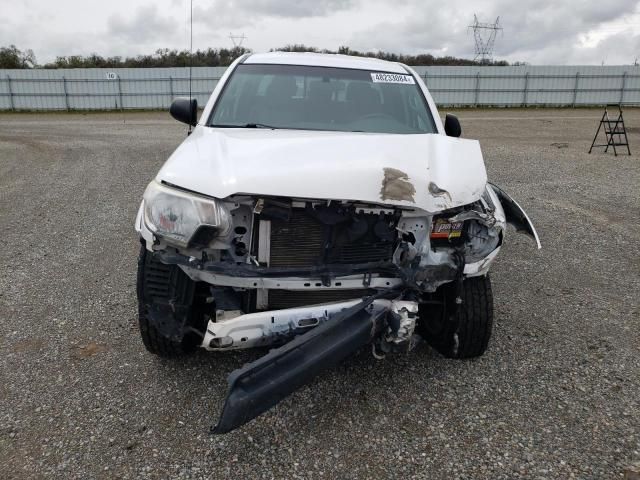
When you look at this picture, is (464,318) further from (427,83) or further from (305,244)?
(427,83)

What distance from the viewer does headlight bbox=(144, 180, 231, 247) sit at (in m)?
2.37

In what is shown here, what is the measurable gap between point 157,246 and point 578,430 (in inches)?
89.6

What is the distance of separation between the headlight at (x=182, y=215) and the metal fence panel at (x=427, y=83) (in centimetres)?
2275

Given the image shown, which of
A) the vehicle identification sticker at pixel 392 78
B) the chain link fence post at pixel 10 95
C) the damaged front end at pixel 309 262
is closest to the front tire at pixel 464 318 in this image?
the damaged front end at pixel 309 262


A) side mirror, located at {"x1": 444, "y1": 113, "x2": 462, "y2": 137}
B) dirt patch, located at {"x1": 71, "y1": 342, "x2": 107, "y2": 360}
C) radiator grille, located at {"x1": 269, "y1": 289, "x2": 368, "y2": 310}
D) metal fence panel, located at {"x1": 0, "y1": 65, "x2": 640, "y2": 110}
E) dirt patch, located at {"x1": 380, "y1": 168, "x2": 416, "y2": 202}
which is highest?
metal fence panel, located at {"x1": 0, "y1": 65, "x2": 640, "y2": 110}

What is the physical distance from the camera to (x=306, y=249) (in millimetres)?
2543

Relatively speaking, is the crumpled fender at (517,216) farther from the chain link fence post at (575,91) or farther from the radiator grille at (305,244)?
the chain link fence post at (575,91)

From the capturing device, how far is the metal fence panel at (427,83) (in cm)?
2436

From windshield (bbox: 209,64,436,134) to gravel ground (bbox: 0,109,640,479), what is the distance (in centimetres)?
157

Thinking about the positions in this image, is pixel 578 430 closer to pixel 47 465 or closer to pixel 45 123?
pixel 47 465

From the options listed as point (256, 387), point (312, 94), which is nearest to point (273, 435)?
point (256, 387)

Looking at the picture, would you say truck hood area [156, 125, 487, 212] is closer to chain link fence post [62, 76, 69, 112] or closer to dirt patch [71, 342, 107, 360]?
dirt patch [71, 342, 107, 360]

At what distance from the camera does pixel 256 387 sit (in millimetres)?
2117

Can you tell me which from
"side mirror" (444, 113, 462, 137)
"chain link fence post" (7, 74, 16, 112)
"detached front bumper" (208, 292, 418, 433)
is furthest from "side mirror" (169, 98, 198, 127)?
"chain link fence post" (7, 74, 16, 112)
